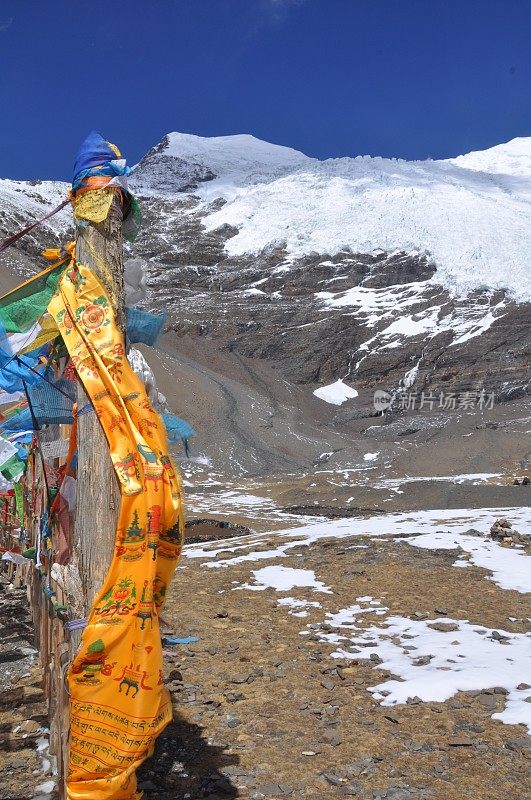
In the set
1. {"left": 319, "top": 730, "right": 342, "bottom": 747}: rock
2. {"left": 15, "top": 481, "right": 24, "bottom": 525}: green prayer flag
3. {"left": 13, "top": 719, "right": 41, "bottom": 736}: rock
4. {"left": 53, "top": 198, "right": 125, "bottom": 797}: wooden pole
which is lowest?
{"left": 13, "top": 719, "right": 41, "bottom": 736}: rock

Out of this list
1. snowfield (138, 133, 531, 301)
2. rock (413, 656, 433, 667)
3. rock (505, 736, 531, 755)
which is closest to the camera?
rock (505, 736, 531, 755)

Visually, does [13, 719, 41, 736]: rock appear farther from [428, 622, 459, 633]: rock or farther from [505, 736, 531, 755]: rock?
[428, 622, 459, 633]: rock

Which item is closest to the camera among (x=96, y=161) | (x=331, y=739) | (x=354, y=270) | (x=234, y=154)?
(x=96, y=161)

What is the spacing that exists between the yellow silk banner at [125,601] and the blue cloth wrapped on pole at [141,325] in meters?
0.40

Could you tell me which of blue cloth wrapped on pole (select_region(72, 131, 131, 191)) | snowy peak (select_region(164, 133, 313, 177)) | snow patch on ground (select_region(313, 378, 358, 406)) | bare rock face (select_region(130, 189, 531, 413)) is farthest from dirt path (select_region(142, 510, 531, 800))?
snowy peak (select_region(164, 133, 313, 177))

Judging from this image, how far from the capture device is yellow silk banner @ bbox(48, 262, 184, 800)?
3.39m

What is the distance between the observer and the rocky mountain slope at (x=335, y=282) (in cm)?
5762

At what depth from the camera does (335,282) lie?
72.9 m

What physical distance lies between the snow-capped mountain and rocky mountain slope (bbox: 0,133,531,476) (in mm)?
190

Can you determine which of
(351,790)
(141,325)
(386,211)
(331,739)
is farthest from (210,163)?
(351,790)

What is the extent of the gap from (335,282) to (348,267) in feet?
9.60

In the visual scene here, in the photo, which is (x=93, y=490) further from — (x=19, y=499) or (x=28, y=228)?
(x=19, y=499)

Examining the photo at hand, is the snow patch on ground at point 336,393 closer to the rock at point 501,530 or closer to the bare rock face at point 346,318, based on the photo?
the bare rock face at point 346,318

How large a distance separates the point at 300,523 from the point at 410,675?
525 inches
